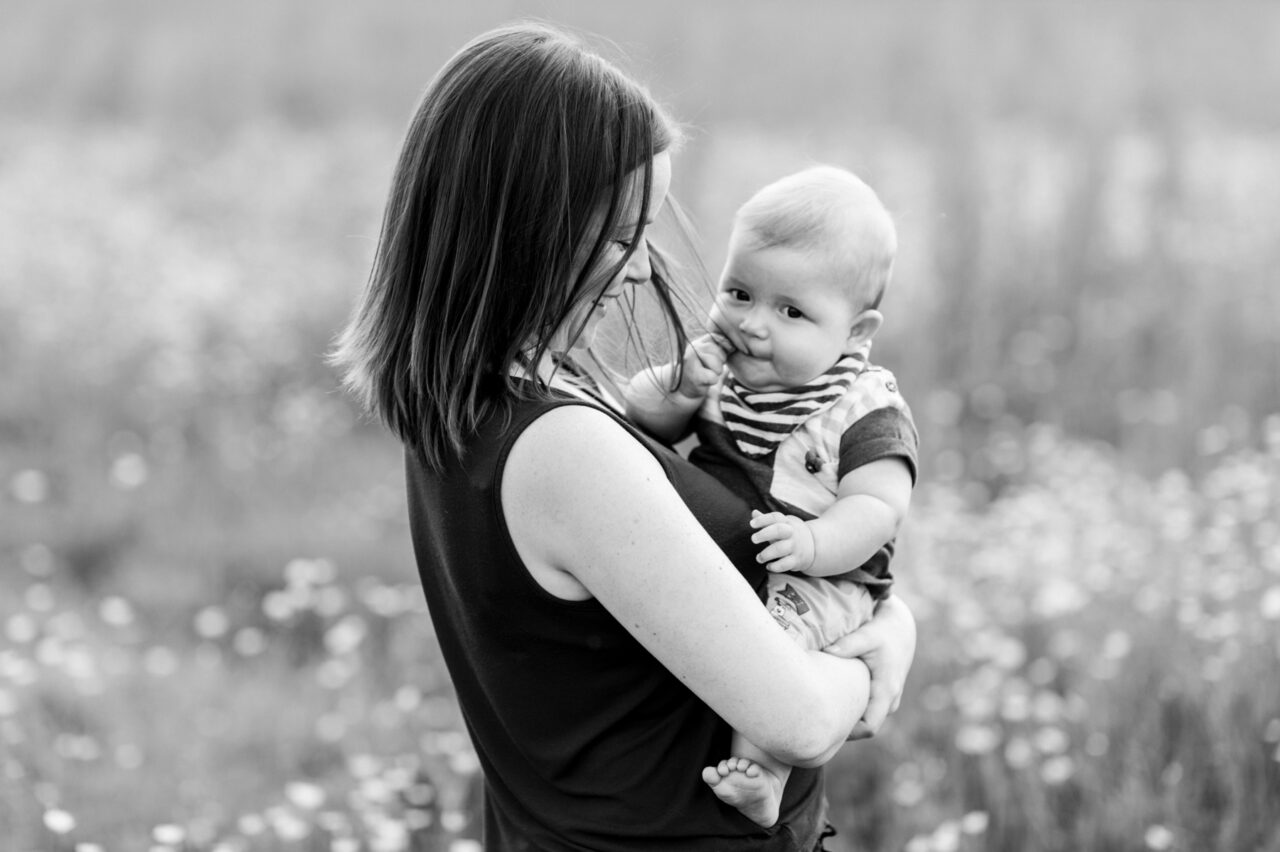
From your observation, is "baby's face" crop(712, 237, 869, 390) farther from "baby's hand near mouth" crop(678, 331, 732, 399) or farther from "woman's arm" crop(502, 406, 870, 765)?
"woman's arm" crop(502, 406, 870, 765)

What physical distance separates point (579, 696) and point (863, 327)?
2.19 feet

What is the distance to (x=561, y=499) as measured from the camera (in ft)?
4.84

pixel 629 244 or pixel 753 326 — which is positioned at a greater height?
pixel 629 244

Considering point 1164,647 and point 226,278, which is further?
point 226,278

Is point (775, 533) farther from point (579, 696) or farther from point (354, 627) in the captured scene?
point (354, 627)

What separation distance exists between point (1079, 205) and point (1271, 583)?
3.31 meters

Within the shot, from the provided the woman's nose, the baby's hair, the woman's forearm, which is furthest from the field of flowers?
the woman's nose

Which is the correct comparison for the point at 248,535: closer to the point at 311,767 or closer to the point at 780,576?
the point at 311,767

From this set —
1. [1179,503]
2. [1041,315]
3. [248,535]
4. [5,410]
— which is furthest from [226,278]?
[1179,503]

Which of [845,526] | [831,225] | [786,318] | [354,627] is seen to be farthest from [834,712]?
[354,627]

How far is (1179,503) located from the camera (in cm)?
455

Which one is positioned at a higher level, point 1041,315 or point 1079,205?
point 1079,205

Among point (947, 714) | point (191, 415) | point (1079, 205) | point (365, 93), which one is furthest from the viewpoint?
point (365, 93)

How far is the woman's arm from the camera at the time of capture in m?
1.47
